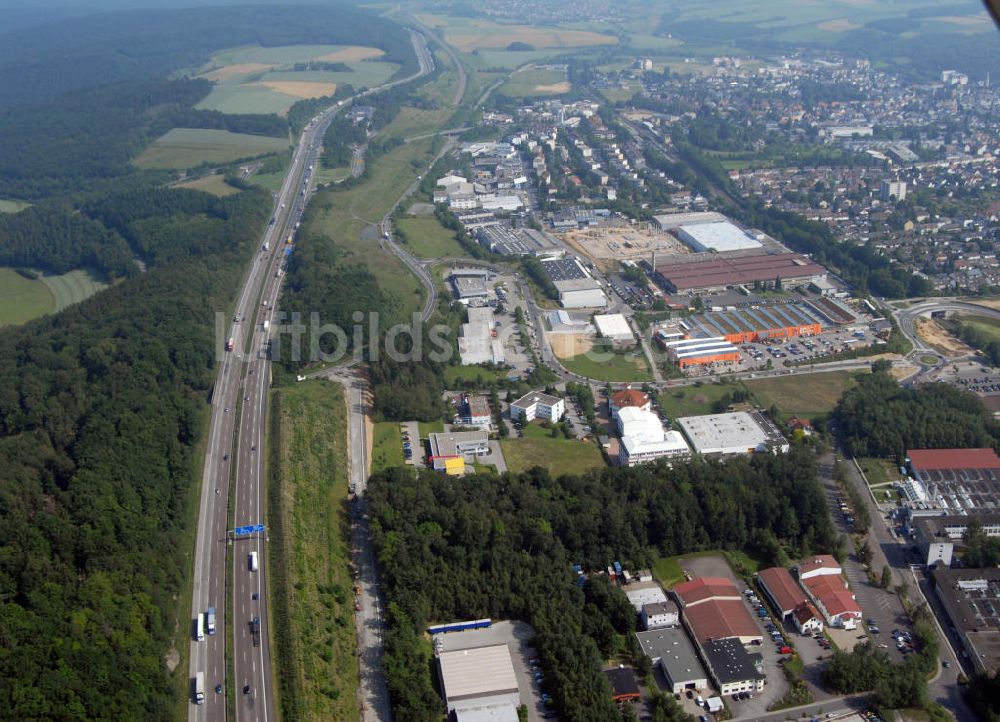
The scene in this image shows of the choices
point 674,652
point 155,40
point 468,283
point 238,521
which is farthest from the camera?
point 155,40

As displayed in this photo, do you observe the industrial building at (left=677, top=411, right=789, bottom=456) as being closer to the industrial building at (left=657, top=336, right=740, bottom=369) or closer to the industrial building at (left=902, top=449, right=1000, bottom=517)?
the industrial building at (left=902, top=449, right=1000, bottom=517)

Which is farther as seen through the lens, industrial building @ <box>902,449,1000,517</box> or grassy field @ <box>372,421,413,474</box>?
grassy field @ <box>372,421,413,474</box>

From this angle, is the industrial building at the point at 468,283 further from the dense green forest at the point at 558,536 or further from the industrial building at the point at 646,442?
the dense green forest at the point at 558,536

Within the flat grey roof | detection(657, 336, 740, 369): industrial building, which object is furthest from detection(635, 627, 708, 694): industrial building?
detection(657, 336, 740, 369): industrial building

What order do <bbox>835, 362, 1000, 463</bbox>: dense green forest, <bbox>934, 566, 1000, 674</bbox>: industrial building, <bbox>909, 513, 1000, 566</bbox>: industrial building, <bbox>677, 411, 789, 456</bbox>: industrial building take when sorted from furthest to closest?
<bbox>677, 411, 789, 456</bbox>: industrial building → <bbox>835, 362, 1000, 463</bbox>: dense green forest → <bbox>909, 513, 1000, 566</bbox>: industrial building → <bbox>934, 566, 1000, 674</bbox>: industrial building

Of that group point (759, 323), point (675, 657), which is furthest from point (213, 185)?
point (675, 657)

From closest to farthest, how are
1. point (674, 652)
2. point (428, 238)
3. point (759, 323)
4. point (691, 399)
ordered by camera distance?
point (674, 652) → point (691, 399) → point (759, 323) → point (428, 238)

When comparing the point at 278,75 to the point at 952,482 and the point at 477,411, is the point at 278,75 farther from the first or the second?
the point at 952,482
